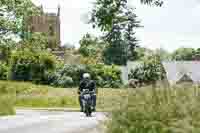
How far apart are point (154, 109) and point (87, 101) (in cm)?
1508

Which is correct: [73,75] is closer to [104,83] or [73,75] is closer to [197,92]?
[104,83]

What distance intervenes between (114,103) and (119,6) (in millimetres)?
5106

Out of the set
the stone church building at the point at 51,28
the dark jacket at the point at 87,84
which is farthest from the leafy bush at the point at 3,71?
the dark jacket at the point at 87,84

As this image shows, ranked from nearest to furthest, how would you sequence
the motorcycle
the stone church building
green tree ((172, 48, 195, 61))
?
the motorcycle → the stone church building → green tree ((172, 48, 195, 61))

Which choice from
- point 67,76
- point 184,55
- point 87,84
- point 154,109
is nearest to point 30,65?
point 67,76

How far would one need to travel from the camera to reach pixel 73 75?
2648 inches

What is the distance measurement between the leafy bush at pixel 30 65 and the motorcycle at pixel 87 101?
3947 cm

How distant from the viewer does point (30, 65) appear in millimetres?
68250

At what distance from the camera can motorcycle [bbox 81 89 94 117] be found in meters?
27.3

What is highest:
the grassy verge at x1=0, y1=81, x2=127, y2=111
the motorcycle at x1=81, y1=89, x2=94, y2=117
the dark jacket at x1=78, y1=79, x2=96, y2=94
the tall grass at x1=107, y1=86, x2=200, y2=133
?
the tall grass at x1=107, y1=86, x2=200, y2=133

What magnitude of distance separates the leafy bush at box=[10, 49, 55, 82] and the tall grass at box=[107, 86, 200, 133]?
53857 mm

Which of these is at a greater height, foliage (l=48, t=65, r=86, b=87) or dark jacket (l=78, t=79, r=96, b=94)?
dark jacket (l=78, t=79, r=96, b=94)

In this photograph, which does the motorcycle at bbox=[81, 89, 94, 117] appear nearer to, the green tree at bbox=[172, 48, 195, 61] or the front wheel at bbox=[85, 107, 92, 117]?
the front wheel at bbox=[85, 107, 92, 117]

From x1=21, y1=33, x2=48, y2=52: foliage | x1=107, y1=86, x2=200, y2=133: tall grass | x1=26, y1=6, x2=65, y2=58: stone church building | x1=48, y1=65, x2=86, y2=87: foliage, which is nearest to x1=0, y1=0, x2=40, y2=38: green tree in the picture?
x1=21, y1=33, x2=48, y2=52: foliage
